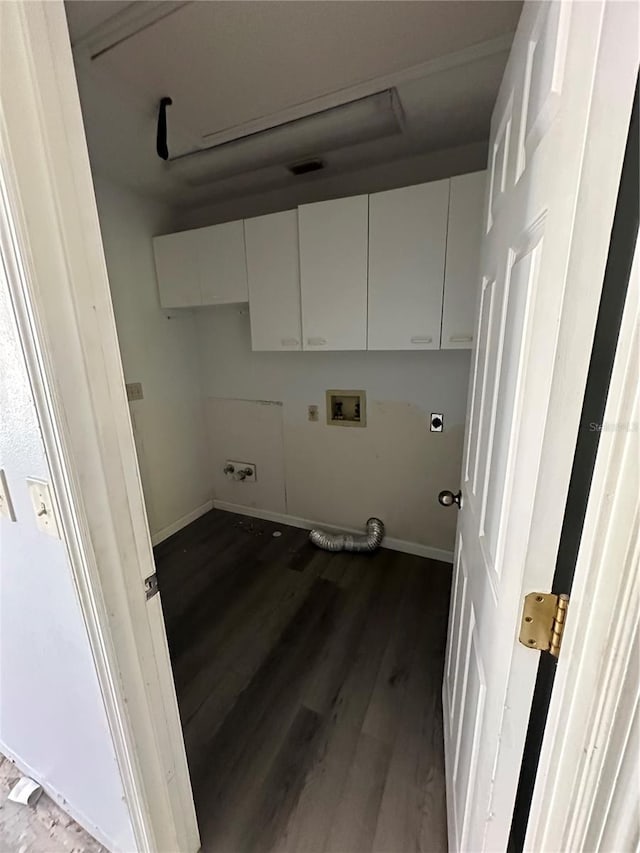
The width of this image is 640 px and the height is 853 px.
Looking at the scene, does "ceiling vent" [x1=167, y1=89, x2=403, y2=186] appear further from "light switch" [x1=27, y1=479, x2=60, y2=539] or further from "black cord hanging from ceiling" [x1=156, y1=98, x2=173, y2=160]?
"light switch" [x1=27, y1=479, x2=60, y2=539]

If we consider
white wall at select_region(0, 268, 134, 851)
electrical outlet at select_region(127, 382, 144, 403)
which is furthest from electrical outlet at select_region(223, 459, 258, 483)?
white wall at select_region(0, 268, 134, 851)

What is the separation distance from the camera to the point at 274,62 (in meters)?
1.28

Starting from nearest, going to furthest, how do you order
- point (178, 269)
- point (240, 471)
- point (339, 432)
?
point (178, 269)
point (339, 432)
point (240, 471)

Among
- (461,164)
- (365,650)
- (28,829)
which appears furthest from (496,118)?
(28,829)

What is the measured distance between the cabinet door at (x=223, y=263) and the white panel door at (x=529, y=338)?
5.35 ft

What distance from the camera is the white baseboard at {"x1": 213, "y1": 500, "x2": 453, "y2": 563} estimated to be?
2440 millimetres

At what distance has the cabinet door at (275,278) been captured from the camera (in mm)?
2084

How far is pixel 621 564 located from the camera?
0.42 m

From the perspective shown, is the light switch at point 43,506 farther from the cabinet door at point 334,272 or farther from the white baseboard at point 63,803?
the cabinet door at point 334,272

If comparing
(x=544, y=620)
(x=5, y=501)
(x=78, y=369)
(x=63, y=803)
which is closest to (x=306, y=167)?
(x=78, y=369)

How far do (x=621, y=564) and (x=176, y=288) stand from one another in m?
2.72

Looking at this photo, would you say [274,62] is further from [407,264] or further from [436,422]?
[436,422]

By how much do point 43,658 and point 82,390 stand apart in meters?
0.84

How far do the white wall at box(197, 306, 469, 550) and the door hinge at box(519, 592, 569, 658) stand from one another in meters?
1.72
